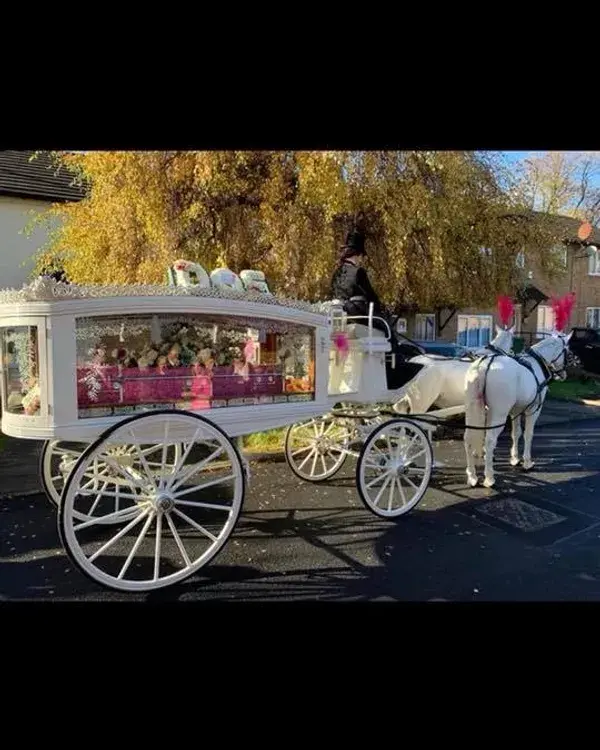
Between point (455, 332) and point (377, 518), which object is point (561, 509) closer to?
point (377, 518)

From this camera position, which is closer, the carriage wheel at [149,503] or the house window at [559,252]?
the carriage wheel at [149,503]

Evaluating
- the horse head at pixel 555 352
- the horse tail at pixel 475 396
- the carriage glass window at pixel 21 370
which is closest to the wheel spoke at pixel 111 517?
the carriage glass window at pixel 21 370

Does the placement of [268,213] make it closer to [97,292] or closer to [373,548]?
[97,292]

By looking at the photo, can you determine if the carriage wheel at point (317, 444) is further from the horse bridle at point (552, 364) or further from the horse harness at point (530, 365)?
the horse bridle at point (552, 364)

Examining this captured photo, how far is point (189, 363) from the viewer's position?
347 centimetres

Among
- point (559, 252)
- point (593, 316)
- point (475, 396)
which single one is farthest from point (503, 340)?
point (593, 316)

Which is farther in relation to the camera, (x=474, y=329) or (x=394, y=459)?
(x=474, y=329)

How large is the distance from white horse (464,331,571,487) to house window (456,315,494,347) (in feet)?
18.1

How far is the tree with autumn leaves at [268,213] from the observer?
20.0ft

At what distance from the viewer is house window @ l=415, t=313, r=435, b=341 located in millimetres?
10594

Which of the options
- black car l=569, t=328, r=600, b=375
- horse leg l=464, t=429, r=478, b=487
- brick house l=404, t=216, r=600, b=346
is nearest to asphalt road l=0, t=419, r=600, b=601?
horse leg l=464, t=429, r=478, b=487

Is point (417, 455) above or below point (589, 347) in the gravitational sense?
below

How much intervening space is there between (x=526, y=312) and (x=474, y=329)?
4.80 ft
